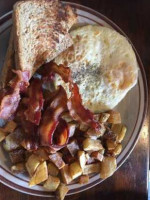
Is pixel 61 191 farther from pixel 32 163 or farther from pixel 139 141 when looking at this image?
pixel 139 141

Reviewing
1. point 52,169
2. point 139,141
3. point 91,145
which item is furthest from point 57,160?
point 139,141

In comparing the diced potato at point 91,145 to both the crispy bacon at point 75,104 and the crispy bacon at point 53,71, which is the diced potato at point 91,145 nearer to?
the crispy bacon at point 75,104

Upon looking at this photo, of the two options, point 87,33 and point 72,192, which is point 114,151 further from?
point 87,33

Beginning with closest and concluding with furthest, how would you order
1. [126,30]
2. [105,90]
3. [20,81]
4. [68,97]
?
[20,81] → [68,97] → [105,90] → [126,30]

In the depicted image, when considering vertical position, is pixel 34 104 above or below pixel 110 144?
above

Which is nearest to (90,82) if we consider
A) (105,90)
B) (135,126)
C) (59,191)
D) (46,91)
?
(105,90)

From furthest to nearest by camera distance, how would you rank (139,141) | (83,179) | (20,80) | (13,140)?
1. (139,141)
2. (83,179)
3. (13,140)
4. (20,80)

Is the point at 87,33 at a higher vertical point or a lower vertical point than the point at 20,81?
higher
